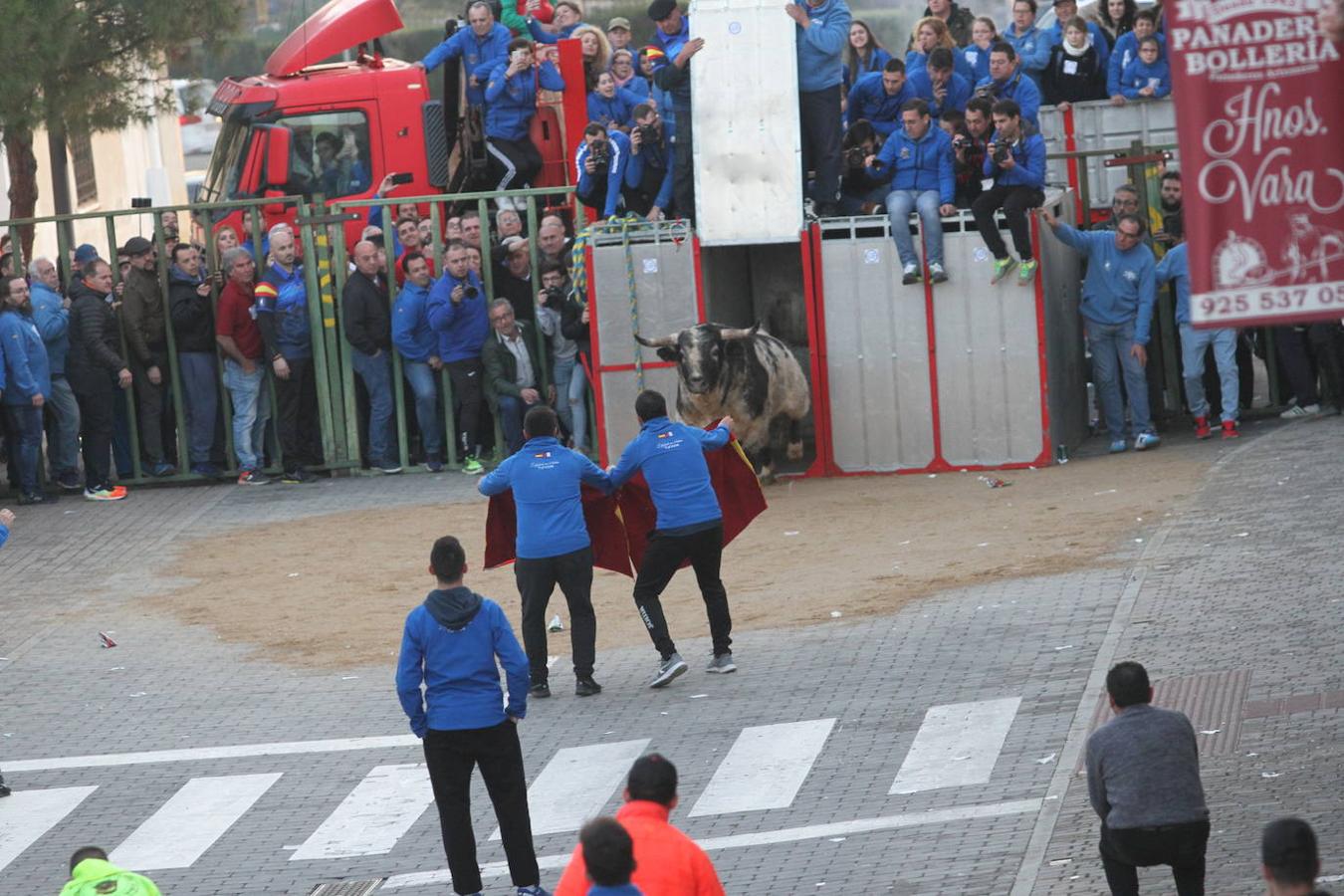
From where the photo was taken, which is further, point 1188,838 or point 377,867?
point 377,867

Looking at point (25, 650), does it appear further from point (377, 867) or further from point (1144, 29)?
point (1144, 29)

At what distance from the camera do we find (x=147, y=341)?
22.4 m

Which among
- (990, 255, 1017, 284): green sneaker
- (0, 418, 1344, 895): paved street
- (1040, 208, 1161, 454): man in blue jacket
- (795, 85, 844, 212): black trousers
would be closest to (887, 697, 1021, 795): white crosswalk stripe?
(0, 418, 1344, 895): paved street

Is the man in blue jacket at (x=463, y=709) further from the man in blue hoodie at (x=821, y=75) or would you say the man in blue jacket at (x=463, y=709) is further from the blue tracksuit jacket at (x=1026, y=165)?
the man in blue hoodie at (x=821, y=75)

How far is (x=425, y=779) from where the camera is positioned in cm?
1273

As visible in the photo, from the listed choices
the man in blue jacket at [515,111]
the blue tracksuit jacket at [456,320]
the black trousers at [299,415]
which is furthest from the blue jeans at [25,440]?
the man in blue jacket at [515,111]

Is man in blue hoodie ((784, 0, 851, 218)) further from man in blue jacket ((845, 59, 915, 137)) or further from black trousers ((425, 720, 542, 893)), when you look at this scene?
black trousers ((425, 720, 542, 893))

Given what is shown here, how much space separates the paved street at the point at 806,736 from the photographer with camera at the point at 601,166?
5.73 m

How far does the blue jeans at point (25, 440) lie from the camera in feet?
70.3

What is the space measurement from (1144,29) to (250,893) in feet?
51.7

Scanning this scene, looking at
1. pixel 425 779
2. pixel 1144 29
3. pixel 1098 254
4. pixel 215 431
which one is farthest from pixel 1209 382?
pixel 425 779

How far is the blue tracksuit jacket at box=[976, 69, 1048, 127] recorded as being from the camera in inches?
819

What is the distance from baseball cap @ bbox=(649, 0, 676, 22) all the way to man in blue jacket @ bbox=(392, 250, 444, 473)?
3.35m

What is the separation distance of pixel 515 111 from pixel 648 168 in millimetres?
2901
